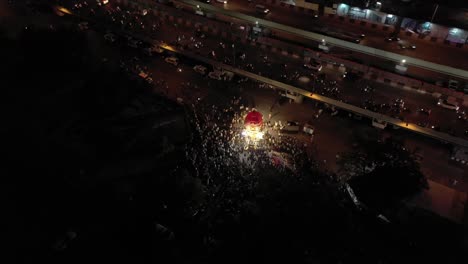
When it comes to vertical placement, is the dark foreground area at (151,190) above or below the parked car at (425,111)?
below

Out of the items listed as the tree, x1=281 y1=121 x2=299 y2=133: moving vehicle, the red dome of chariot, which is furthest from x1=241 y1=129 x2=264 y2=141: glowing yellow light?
the tree

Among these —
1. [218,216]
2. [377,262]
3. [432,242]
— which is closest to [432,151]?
[432,242]

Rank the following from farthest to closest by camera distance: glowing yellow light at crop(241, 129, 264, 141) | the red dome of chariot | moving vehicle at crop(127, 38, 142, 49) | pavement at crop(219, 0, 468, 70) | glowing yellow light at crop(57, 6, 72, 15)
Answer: glowing yellow light at crop(57, 6, 72, 15) → moving vehicle at crop(127, 38, 142, 49) → pavement at crop(219, 0, 468, 70) → glowing yellow light at crop(241, 129, 264, 141) → the red dome of chariot

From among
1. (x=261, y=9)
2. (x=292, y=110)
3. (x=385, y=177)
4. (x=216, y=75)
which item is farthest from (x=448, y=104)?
(x=261, y=9)

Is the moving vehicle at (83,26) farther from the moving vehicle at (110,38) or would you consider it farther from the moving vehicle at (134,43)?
the moving vehicle at (134,43)

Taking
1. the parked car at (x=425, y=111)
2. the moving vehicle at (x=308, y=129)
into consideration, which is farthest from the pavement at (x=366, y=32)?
the moving vehicle at (x=308, y=129)

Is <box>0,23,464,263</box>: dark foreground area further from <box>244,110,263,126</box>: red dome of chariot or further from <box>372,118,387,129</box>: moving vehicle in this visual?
<box>372,118,387,129</box>: moving vehicle

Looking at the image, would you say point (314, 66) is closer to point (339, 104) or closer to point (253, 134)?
point (339, 104)

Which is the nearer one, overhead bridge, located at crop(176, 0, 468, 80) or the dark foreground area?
the dark foreground area
